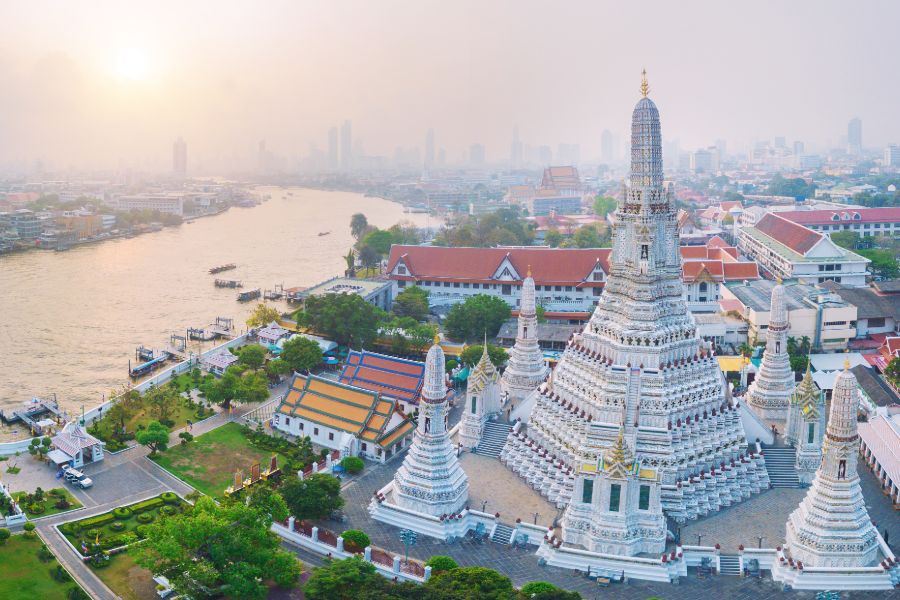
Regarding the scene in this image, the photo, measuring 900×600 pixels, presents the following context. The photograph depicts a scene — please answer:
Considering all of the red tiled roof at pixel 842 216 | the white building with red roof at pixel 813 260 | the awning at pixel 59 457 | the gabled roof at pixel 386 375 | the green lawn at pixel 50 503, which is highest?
the red tiled roof at pixel 842 216

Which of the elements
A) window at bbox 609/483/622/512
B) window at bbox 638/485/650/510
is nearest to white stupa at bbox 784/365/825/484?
window at bbox 638/485/650/510

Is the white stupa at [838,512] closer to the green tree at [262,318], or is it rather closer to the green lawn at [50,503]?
the green lawn at [50,503]

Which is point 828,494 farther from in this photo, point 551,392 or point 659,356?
point 551,392

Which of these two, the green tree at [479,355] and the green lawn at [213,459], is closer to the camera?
the green lawn at [213,459]

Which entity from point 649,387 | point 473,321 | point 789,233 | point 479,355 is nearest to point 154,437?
point 479,355

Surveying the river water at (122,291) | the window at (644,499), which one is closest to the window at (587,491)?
the window at (644,499)

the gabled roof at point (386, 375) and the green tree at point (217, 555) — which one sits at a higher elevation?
the gabled roof at point (386, 375)

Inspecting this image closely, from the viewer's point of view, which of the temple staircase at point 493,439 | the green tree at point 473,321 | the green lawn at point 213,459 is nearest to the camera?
the green lawn at point 213,459

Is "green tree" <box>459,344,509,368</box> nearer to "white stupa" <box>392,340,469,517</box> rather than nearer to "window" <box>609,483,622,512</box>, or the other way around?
"white stupa" <box>392,340,469,517</box>

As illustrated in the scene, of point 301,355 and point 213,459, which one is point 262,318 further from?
point 213,459
